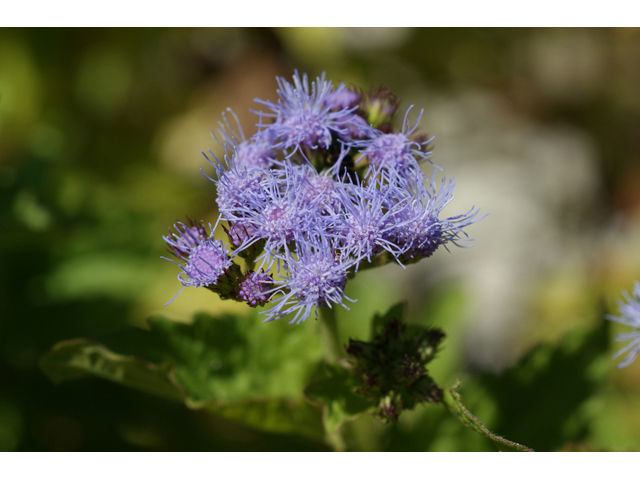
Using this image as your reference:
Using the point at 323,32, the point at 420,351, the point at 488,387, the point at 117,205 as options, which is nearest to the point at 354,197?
the point at 420,351

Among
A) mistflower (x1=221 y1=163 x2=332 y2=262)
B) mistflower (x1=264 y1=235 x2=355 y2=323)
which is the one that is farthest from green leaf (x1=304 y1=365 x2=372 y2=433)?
mistflower (x1=221 y1=163 x2=332 y2=262)

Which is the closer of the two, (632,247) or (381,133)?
(381,133)

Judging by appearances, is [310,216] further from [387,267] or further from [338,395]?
[387,267]

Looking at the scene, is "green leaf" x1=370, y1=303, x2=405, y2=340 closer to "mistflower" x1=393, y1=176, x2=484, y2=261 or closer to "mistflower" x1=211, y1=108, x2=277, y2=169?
"mistflower" x1=393, y1=176, x2=484, y2=261

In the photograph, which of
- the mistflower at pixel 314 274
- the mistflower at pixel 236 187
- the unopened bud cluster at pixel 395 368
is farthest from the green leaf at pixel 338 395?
the mistflower at pixel 236 187

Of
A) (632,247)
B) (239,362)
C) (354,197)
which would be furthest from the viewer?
(632,247)

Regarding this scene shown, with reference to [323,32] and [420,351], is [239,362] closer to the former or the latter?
[420,351]

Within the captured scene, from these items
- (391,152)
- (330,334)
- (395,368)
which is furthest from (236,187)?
(395,368)
